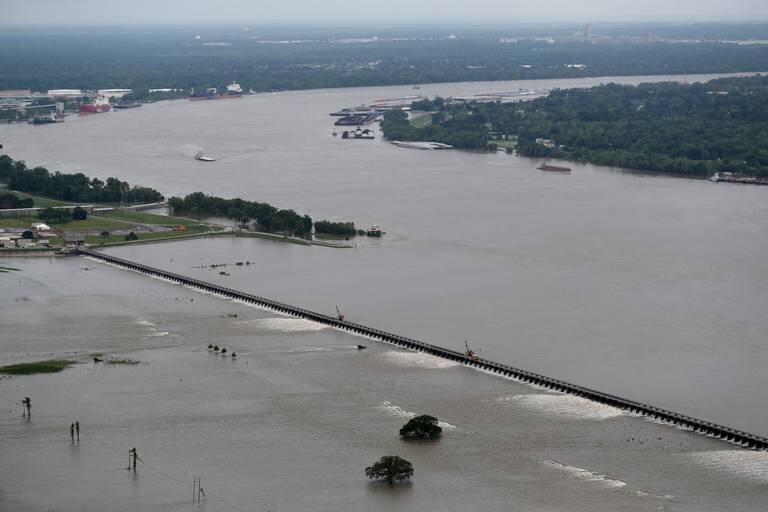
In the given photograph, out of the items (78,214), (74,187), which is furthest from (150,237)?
(74,187)

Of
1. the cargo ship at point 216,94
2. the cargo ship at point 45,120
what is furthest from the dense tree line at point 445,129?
the cargo ship at point 216,94

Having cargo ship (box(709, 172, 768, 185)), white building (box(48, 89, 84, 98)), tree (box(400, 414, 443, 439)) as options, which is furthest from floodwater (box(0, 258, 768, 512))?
white building (box(48, 89, 84, 98))

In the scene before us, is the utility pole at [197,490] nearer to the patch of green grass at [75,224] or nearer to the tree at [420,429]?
the tree at [420,429]

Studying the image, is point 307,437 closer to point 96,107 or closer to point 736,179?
point 736,179

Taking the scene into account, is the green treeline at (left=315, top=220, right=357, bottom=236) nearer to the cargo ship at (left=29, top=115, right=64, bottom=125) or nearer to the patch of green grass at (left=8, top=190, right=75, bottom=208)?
the patch of green grass at (left=8, top=190, right=75, bottom=208)

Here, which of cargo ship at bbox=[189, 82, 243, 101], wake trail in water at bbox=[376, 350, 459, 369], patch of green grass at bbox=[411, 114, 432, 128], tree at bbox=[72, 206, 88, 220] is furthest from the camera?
cargo ship at bbox=[189, 82, 243, 101]
